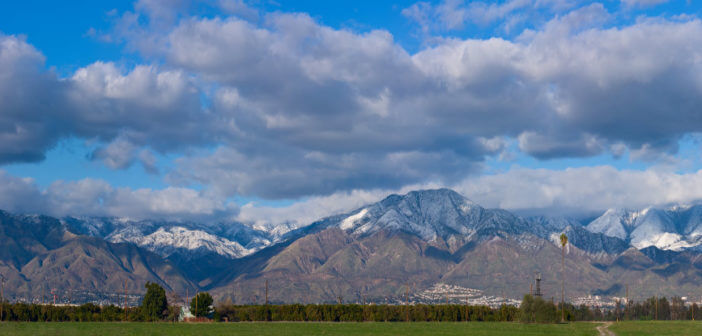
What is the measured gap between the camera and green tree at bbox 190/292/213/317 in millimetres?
151000

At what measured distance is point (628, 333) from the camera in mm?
104375

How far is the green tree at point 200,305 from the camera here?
151000 millimetres

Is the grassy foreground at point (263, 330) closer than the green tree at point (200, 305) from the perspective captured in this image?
Yes

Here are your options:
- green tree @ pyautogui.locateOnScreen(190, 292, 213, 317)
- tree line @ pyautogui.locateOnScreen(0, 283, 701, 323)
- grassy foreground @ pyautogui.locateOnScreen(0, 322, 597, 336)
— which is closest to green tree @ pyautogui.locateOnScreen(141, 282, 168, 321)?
tree line @ pyautogui.locateOnScreen(0, 283, 701, 323)

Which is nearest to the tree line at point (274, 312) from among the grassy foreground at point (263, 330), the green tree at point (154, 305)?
the green tree at point (154, 305)

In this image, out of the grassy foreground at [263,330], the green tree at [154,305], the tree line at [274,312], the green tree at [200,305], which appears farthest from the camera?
the green tree at [200,305]

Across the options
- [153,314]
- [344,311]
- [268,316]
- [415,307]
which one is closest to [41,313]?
[153,314]

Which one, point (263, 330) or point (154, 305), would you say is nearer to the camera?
point (263, 330)

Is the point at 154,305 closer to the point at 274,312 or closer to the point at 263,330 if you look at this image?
the point at 274,312

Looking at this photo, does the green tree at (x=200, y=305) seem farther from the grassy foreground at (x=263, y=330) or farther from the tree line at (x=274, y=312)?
the grassy foreground at (x=263, y=330)

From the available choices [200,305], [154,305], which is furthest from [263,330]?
[200,305]

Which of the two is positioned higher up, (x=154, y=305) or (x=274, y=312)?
(x=154, y=305)

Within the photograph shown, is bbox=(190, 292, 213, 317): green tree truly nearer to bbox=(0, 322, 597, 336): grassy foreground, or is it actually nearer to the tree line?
the tree line

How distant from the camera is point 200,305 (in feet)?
500
